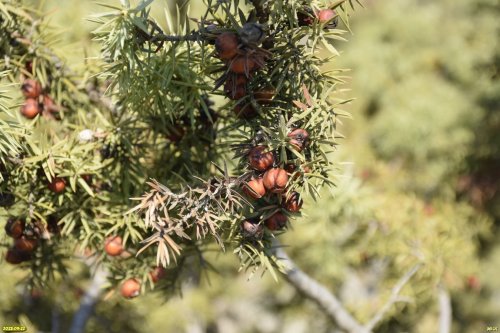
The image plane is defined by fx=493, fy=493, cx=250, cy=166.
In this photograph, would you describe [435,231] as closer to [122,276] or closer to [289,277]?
[289,277]

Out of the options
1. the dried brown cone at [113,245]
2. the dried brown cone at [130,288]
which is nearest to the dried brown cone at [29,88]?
the dried brown cone at [113,245]

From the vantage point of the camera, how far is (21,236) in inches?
47.9

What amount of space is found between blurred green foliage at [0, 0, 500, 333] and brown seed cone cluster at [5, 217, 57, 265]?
56 cm

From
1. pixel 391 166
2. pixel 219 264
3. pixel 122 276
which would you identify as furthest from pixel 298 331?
pixel 122 276

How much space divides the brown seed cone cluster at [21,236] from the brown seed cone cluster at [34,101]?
28 centimetres

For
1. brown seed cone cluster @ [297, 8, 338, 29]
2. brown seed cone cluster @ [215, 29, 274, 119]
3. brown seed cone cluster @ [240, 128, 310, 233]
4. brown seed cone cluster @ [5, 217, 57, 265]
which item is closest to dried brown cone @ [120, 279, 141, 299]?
brown seed cone cluster @ [5, 217, 57, 265]

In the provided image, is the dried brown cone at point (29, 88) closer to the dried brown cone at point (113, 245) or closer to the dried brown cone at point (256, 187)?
the dried brown cone at point (113, 245)

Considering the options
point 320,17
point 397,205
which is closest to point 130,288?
point 320,17

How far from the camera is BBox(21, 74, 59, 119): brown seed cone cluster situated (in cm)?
126

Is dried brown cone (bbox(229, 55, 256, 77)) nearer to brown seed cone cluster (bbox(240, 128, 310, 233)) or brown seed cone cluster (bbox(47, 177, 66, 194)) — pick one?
brown seed cone cluster (bbox(240, 128, 310, 233))

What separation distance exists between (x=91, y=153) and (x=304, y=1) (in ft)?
2.18

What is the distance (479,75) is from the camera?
3531mm

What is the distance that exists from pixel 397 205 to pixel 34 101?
6.14 ft

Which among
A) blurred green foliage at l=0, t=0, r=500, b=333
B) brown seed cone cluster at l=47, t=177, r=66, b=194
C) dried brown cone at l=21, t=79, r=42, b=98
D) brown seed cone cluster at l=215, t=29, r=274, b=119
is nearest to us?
brown seed cone cluster at l=215, t=29, r=274, b=119
